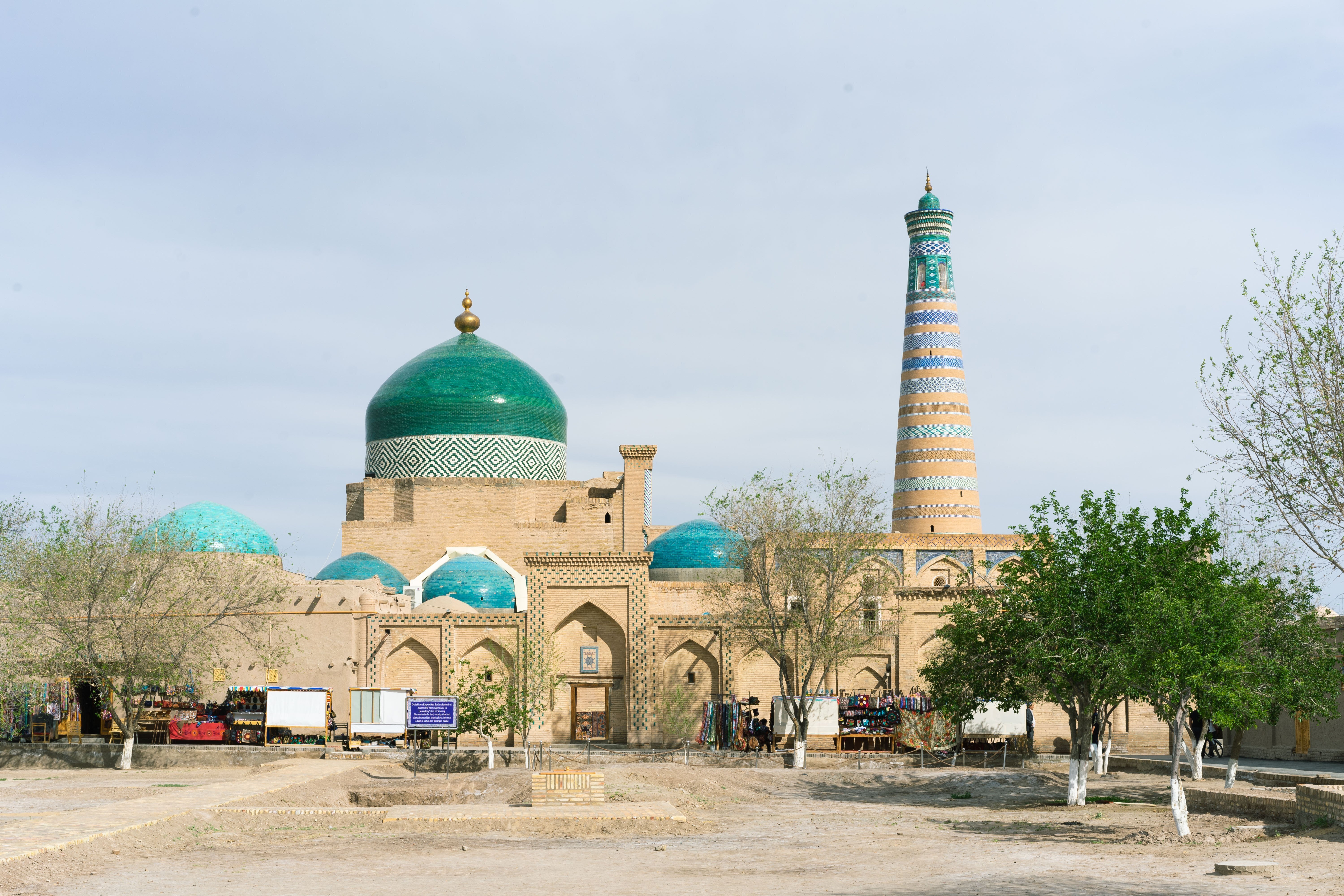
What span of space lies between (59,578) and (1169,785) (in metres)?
18.3

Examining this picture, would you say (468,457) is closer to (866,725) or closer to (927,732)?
(866,725)

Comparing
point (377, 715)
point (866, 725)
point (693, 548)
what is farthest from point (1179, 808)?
point (693, 548)

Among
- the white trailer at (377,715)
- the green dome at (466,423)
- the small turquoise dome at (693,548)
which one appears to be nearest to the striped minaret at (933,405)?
the small turquoise dome at (693,548)

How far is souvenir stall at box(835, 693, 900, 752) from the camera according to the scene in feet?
82.6

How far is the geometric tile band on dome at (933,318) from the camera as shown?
38.4 meters

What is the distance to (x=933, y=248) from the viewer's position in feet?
127

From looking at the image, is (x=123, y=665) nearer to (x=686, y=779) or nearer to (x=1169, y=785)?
(x=686, y=779)

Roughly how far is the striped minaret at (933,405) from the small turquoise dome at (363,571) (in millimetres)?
13572

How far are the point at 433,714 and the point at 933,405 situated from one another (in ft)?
68.5

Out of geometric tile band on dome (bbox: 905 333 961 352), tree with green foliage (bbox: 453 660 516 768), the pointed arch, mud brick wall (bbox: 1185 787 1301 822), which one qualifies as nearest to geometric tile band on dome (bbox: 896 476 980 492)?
geometric tile band on dome (bbox: 905 333 961 352)

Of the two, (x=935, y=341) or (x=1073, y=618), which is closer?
(x=1073, y=618)

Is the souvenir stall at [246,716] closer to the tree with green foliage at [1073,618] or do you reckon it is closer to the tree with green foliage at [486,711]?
the tree with green foliage at [486,711]

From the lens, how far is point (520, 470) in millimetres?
38344

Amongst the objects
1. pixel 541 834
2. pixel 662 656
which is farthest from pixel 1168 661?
pixel 662 656
